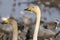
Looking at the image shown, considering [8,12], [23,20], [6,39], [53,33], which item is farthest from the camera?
[8,12]

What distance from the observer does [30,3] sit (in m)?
12.9

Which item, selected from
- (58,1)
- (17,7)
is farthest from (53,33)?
(58,1)

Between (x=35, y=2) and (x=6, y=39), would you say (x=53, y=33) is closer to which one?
(x=6, y=39)

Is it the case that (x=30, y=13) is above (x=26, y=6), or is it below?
below

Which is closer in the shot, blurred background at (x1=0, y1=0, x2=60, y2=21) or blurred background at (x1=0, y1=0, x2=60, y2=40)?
blurred background at (x1=0, y1=0, x2=60, y2=40)

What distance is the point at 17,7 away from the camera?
491 inches

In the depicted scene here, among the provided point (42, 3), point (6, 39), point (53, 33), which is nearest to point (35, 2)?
point (42, 3)

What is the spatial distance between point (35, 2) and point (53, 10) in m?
1.19

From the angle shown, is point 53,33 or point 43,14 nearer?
point 53,33

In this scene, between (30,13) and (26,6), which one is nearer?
(30,13)

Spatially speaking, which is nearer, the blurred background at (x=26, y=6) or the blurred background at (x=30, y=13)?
the blurred background at (x=30, y=13)

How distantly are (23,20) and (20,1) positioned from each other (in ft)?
9.66

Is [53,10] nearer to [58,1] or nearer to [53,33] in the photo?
[58,1]

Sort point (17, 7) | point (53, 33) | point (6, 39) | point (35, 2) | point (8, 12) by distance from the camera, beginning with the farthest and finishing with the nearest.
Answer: point (35, 2) → point (17, 7) → point (8, 12) → point (53, 33) → point (6, 39)
